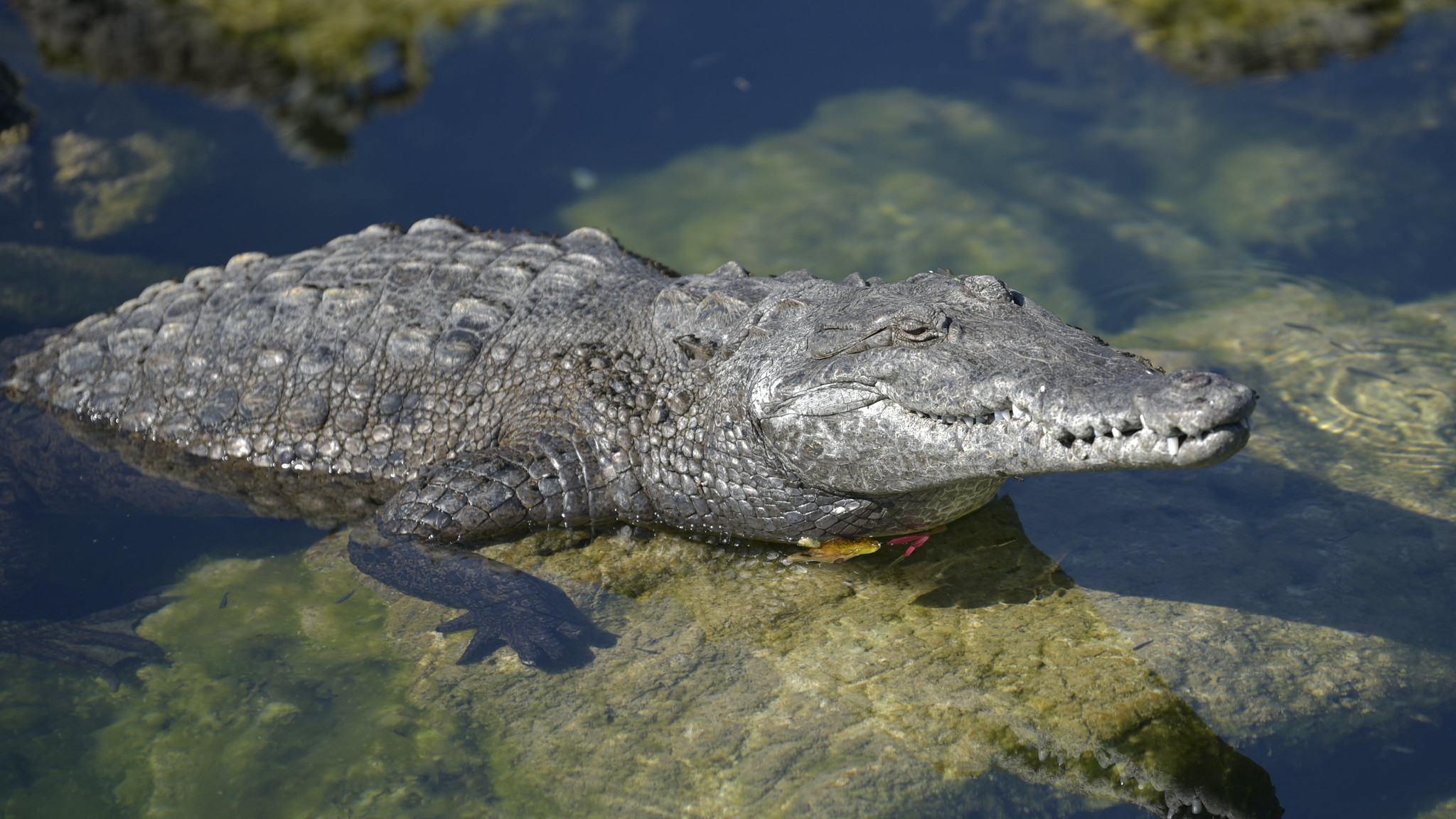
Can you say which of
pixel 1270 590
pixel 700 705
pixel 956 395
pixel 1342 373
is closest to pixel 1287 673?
pixel 1270 590

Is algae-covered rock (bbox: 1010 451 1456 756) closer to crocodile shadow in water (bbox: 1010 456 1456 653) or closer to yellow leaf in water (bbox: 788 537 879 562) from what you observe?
crocodile shadow in water (bbox: 1010 456 1456 653)

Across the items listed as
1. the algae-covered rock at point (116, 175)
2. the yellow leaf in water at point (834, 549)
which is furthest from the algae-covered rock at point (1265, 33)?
the algae-covered rock at point (116, 175)

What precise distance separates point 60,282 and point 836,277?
492 cm

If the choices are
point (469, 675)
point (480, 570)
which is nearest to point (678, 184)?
point (480, 570)

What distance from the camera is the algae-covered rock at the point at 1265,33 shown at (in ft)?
23.6

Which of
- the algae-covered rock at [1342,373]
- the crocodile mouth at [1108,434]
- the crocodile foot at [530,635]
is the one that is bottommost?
the crocodile foot at [530,635]

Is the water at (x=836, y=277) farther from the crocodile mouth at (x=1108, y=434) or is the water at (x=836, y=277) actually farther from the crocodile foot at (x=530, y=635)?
the crocodile mouth at (x=1108, y=434)

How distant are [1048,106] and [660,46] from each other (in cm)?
327

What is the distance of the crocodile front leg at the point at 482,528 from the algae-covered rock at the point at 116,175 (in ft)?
13.0

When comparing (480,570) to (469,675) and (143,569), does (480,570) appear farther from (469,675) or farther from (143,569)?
(143,569)

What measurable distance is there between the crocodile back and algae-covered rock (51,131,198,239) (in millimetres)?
2011

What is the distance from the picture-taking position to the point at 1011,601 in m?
3.42

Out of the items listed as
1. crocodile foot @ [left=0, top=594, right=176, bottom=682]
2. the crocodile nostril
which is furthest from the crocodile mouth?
crocodile foot @ [left=0, top=594, right=176, bottom=682]

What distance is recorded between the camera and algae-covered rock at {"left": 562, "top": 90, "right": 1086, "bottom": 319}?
6.27 metres
